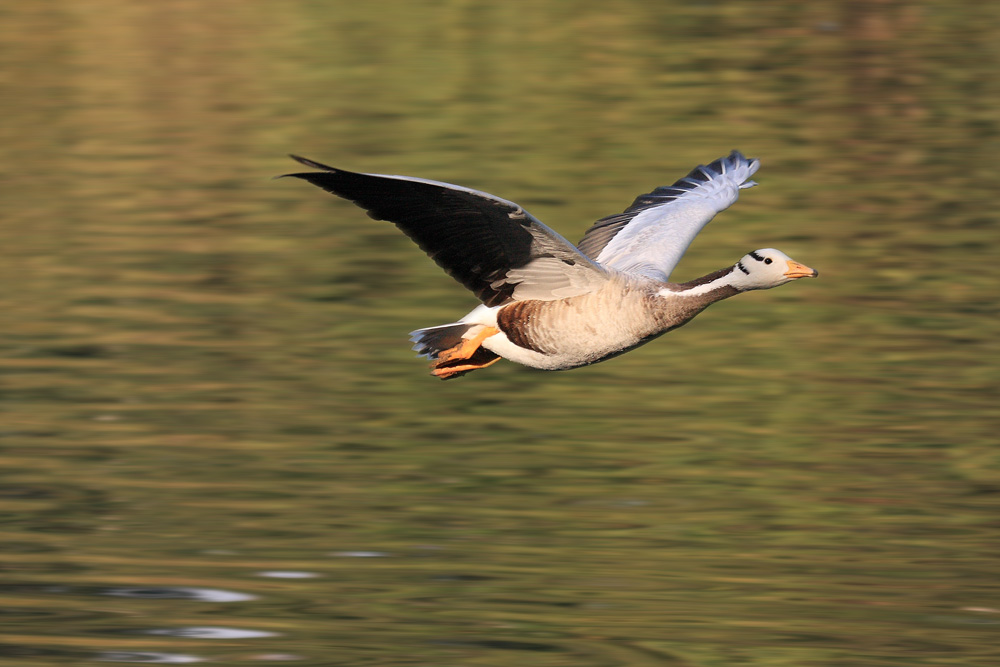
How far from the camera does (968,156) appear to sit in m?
27.4

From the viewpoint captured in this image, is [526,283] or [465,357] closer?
[526,283]

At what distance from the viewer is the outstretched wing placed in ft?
41.3

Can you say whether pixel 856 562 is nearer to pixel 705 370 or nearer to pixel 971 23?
pixel 705 370

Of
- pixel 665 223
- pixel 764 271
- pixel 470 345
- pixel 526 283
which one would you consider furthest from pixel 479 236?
pixel 665 223

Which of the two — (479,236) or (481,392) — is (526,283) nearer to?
(479,236)

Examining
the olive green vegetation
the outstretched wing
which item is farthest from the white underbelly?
the olive green vegetation

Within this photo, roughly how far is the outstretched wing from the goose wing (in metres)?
1.20

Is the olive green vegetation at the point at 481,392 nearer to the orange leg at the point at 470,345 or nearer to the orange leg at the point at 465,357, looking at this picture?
the orange leg at the point at 465,357

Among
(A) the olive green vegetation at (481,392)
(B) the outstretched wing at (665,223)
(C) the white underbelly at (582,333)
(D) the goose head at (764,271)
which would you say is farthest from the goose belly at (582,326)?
(A) the olive green vegetation at (481,392)

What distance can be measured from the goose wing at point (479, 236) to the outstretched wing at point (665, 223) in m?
1.20

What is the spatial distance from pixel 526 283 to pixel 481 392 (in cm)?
658

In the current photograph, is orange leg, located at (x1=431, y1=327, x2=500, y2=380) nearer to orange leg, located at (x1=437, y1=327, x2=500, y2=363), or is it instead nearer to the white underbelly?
orange leg, located at (x1=437, y1=327, x2=500, y2=363)

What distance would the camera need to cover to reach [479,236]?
35.0ft

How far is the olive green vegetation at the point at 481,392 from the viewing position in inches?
480
